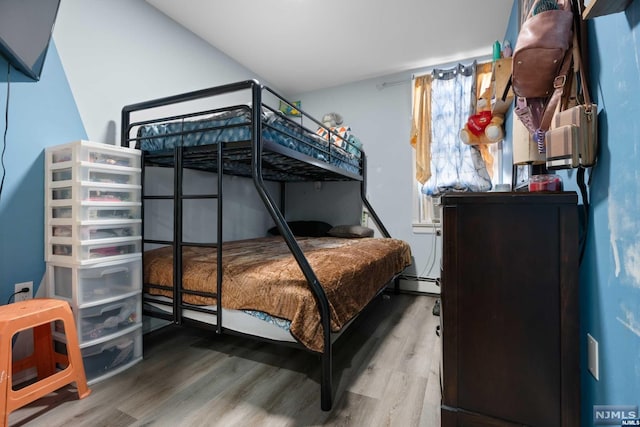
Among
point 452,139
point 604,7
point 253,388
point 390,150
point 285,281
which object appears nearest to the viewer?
point 604,7

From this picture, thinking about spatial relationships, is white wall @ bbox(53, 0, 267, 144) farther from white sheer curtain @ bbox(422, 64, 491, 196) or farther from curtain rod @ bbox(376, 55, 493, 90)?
white sheer curtain @ bbox(422, 64, 491, 196)

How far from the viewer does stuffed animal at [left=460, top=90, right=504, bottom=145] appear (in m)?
2.36

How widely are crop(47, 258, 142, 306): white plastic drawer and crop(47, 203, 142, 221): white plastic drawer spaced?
26cm

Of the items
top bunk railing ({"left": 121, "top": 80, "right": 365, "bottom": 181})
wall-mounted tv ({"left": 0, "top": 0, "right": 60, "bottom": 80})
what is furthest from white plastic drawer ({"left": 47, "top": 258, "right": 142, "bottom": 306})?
wall-mounted tv ({"left": 0, "top": 0, "right": 60, "bottom": 80})

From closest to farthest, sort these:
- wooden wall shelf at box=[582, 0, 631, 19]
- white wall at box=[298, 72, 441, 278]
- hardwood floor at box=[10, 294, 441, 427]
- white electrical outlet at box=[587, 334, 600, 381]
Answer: wooden wall shelf at box=[582, 0, 631, 19]
white electrical outlet at box=[587, 334, 600, 381]
hardwood floor at box=[10, 294, 441, 427]
white wall at box=[298, 72, 441, 278]

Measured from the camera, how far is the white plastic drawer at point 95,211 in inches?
57.4

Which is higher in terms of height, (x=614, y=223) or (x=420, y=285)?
(x=614, y=223)

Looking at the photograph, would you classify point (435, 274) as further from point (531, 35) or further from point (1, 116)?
point (1, 116)

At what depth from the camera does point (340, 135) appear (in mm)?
3078

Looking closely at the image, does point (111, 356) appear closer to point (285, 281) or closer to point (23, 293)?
point (23, 293)

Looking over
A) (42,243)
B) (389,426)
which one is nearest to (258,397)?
(389,426)

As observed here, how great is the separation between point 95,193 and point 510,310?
2052 millimetres

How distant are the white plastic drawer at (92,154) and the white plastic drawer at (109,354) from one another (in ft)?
3.19

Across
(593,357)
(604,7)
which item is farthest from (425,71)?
(593,357)
